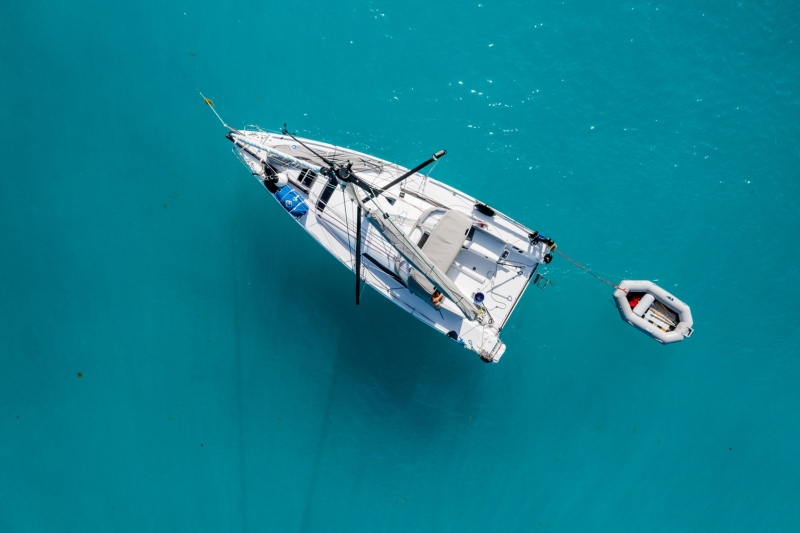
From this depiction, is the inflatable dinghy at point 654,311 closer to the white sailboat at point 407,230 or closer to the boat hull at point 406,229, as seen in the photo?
the white sailboat at point 407,230

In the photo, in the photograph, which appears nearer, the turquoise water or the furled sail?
the furled sail

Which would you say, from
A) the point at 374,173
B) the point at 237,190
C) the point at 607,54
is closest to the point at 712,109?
the point at 607,54

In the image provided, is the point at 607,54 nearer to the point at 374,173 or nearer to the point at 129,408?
the point at 374,173

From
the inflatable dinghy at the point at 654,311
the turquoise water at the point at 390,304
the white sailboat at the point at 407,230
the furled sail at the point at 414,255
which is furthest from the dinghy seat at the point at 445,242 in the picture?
the inflatable dinghy at the point at 654,311

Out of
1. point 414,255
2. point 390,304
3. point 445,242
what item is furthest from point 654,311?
point 390,304

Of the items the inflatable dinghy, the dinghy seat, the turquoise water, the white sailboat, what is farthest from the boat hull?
the inflatable dinghy

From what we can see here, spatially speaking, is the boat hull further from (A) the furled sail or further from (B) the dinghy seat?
(A) the furled sail
